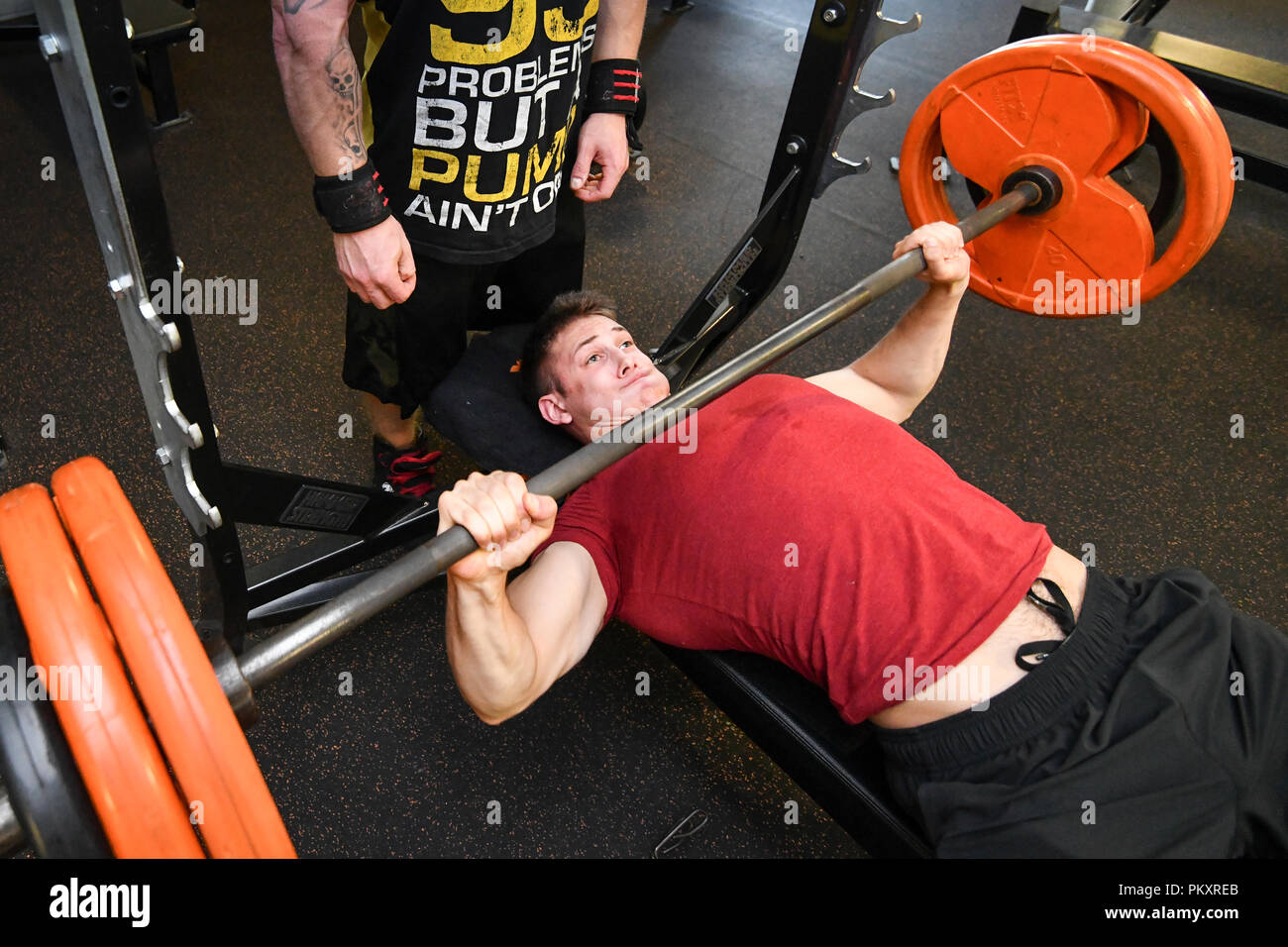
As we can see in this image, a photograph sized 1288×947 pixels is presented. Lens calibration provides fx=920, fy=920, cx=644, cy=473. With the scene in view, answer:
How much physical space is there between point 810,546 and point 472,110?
734 mm

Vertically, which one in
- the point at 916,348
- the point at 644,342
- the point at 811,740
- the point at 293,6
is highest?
the point at 293,6

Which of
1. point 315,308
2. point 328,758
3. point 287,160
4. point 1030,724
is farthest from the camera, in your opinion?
point 287,160

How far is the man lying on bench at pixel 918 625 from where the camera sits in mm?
997

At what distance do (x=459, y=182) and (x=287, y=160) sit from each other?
1685 millimetres

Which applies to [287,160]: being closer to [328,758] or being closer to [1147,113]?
[328,758]

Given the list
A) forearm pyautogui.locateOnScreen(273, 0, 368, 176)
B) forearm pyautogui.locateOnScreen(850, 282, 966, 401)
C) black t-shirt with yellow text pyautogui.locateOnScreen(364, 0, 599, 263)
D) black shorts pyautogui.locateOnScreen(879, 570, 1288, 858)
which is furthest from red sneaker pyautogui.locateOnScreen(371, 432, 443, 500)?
black shorts pyautogui.locateOnScreen(879, 570, 1288, 858)

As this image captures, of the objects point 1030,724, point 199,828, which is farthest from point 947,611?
point 199,828

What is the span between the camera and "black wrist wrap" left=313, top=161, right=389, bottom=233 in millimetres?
1113

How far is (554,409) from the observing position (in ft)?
4.85

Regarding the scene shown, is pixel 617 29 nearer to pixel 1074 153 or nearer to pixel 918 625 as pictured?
pixel 1074 153

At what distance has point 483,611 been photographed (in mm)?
926

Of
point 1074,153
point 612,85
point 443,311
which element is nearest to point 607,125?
point 612,85

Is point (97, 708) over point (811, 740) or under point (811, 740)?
over

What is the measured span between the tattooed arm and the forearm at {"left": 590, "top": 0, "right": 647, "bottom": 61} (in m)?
0.48
